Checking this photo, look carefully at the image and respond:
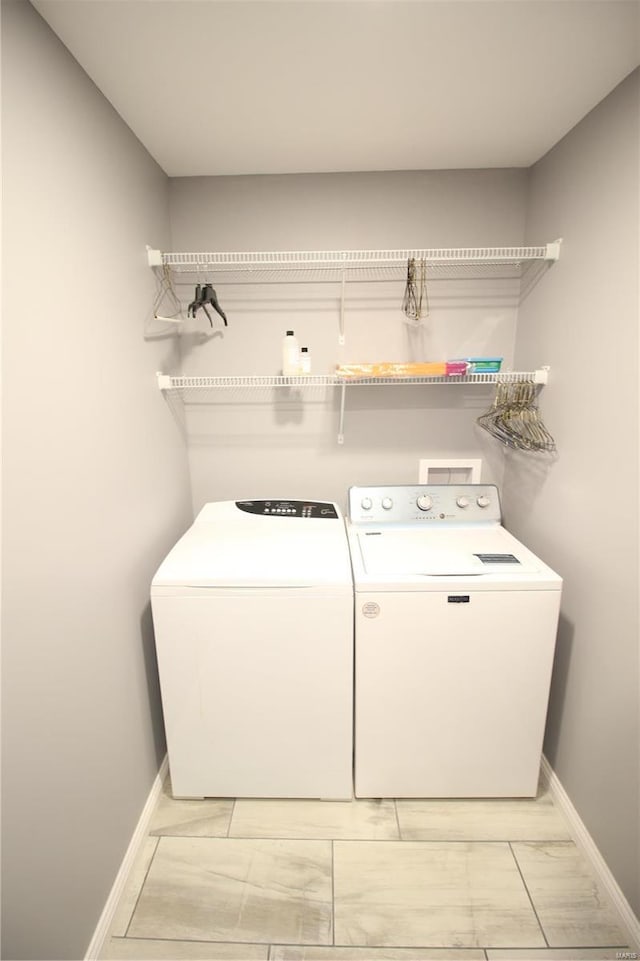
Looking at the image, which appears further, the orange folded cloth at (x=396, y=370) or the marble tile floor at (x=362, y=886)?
the orange folded cloth at (x=396, y=370)

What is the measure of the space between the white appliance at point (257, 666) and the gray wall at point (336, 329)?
60 cm

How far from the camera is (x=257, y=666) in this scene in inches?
57.3

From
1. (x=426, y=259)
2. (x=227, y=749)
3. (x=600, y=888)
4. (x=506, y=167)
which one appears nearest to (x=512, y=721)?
(x=600, y=888)

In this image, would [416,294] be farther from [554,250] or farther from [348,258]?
[554,250]

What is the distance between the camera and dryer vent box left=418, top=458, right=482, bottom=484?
2.11 meters

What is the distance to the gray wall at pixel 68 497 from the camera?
916 mm

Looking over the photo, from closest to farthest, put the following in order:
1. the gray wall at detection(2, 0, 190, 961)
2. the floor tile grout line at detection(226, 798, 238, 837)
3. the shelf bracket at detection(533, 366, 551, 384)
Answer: the gray wall at detection(2, 0, 190, 961) → the floor tile grout line at detection(226, 798, 238, 837) → the shelf bracket at detection(533, 366, 551, 384)

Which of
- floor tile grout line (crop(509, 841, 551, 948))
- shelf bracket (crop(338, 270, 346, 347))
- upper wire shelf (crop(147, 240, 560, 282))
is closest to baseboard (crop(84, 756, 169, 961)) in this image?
floor tile grout line (crop(509, 841, 551, 948))

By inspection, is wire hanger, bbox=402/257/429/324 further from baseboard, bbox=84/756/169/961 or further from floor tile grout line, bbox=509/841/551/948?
baseboard, bbox=84/756/169/961

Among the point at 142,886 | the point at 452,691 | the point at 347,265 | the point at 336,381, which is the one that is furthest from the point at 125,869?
the point at 347,265

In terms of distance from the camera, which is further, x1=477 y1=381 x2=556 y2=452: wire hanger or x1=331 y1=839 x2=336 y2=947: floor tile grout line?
x1=477 y1=381 x2=556 y2=452: wire hanger

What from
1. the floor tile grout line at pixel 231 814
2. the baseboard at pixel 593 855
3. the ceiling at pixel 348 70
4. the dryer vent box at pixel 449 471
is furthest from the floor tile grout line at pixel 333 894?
the ceiling at pixel 348 70

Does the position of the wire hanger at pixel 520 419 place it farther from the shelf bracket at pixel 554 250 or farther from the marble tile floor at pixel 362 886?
the marble tile floor at pixel 362 886

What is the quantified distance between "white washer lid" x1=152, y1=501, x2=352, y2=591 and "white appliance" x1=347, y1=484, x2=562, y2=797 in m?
0.12
